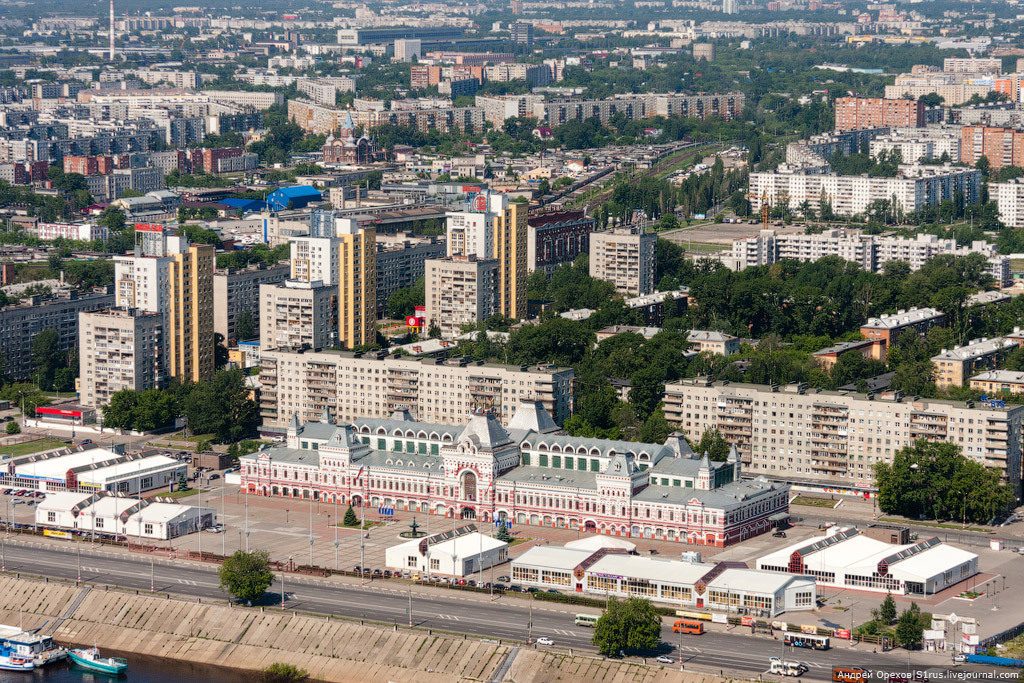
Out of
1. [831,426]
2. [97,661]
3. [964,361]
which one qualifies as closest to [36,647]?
[97,661]

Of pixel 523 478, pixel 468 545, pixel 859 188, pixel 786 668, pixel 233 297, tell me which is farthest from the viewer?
pixel 859 188

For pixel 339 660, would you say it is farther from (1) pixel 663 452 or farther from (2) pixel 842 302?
(2) pixel 842 302

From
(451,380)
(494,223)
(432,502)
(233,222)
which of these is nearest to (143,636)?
(432,502)

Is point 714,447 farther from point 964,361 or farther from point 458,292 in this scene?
point 458,292

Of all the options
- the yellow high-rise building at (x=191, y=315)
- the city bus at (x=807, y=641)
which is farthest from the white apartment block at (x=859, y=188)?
the city bus at (x=807, y=641)

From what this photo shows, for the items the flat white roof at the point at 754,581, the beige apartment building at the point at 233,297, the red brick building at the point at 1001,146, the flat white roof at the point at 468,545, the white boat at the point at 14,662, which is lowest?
the white boat at the point at 14,662

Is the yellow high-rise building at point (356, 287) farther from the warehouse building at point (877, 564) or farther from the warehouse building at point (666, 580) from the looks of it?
the warehouse building at point (877, 564)
